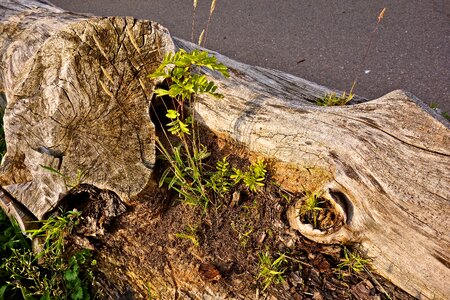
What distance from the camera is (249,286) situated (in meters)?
2.39

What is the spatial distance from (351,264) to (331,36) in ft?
10.8

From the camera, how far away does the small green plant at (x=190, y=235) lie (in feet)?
8.36

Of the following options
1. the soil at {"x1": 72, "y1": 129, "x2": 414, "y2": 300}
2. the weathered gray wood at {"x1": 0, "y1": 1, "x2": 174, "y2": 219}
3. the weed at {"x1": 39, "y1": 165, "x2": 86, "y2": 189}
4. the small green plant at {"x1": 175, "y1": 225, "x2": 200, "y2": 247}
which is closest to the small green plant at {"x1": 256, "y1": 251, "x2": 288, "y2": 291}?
the soil at {"x1": 72, "y1": 129, "x2": 414, "y2": 300}

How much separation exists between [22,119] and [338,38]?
3.73m

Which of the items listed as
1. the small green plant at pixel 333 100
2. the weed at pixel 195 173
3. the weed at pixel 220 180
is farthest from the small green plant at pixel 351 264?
the small green plant at pixel 333 100

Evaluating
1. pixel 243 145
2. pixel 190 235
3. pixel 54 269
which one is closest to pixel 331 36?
pixel 243 145

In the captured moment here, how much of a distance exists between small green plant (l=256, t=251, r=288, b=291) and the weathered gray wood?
2.83ft

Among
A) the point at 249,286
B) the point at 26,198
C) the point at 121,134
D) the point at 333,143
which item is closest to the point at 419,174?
the point at 333,143

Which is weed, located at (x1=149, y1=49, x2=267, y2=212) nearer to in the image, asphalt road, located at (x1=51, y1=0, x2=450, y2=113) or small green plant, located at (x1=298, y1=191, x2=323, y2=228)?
small green plant, located at (x1=298, y1=191, x2=323, y2=228)

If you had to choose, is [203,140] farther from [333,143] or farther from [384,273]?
[384,273]

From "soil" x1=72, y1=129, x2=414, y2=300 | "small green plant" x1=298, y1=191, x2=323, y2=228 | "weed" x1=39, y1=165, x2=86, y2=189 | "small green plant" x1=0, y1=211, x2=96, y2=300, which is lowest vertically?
"small green plant" x1=0, y1=211, x2=96, y2=300

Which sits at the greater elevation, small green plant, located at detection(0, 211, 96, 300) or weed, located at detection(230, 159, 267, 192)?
weed, located at detection(230, 159, 267, 192)

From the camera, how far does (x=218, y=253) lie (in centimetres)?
252

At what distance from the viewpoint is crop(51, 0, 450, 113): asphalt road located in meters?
4.47
